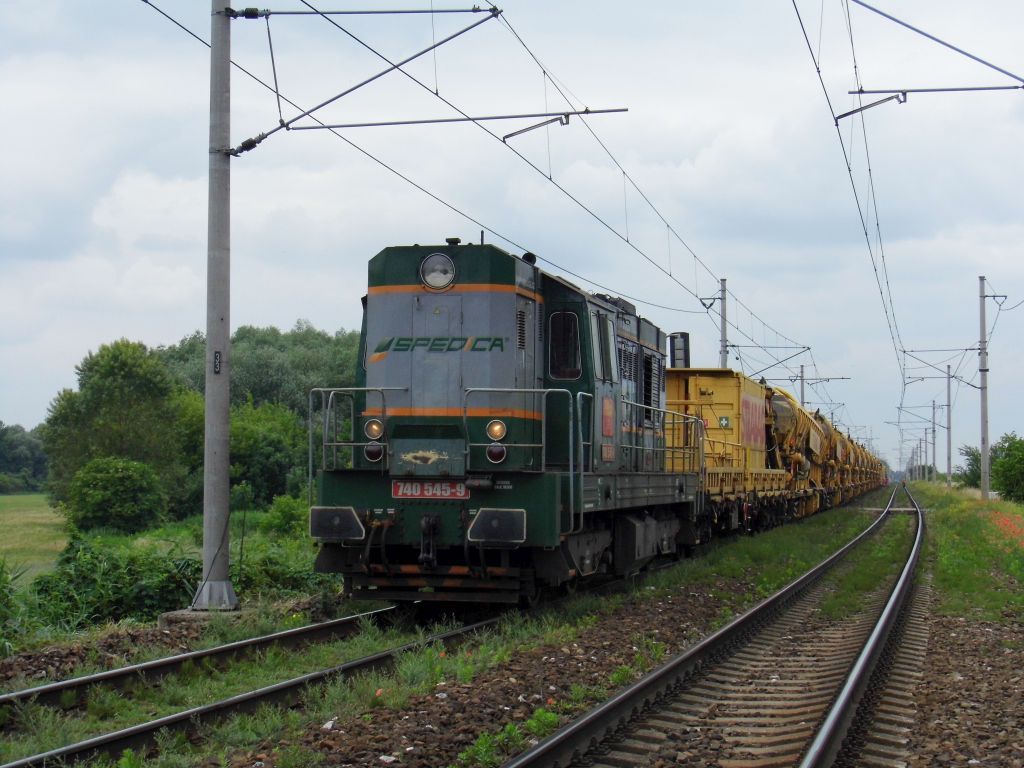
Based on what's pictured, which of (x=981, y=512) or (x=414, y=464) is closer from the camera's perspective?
(x=414, y=464)

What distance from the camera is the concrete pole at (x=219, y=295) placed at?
10.9 meters

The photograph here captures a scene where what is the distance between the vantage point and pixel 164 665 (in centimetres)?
803

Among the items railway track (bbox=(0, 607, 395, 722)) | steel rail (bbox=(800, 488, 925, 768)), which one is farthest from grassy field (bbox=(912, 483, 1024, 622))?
railway track (bbox=(0, 607, 395, 722))

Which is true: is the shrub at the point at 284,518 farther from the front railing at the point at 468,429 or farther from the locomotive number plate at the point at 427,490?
the locomotive number plate at the point at 427,490

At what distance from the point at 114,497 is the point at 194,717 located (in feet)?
112

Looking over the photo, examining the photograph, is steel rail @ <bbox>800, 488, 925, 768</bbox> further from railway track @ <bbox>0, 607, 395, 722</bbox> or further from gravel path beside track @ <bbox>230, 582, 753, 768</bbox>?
railway track @ <bbox>0, 607, 395, 722</bbox>

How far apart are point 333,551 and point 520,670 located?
10.6 feet

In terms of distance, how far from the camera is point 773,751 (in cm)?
617

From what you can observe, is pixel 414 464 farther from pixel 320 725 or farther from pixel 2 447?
pixel 2 447

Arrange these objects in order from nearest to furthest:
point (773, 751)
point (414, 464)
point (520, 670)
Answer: point (773, 751) < point (520, 670) < point (414, 464)

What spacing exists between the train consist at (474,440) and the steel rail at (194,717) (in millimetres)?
1670

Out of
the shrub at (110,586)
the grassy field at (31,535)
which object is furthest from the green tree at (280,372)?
the shrub at (110,586)

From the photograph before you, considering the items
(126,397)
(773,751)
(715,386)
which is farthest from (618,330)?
(126,397)

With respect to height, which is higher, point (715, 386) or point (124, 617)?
point (715, 386)
